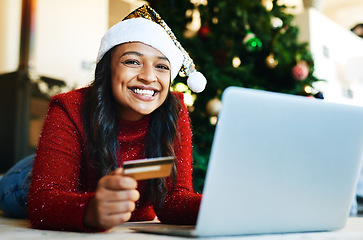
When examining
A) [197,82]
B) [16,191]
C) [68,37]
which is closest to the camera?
[197,82]

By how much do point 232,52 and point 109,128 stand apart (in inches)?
59.1

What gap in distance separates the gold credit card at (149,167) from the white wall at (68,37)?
2.92 metres

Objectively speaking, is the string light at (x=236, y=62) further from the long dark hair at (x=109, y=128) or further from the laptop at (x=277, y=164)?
the laptop at (x=277, y=164)

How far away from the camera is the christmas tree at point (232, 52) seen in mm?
2322

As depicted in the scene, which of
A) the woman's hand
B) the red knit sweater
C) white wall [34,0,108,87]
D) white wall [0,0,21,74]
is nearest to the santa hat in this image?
the red knit sweater

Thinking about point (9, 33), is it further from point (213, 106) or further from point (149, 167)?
point (149, 167)

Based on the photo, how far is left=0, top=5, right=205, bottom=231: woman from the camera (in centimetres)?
96

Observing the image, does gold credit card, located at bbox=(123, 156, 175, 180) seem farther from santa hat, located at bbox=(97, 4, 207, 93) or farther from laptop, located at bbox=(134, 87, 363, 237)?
santa hat, located at bbox=(97, 4, 207, 93)

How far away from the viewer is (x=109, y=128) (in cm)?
109

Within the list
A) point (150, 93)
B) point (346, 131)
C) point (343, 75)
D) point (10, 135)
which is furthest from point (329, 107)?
point (343, 75)

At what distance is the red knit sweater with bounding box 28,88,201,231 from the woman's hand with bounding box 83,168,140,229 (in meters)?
0.09

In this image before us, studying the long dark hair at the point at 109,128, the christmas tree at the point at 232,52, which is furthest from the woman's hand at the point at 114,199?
the christmas tree at the point at 232,52

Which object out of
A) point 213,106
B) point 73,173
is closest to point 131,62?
point 73,173

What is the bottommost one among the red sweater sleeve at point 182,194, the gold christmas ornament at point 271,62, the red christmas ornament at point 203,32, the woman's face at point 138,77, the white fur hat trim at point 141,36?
the red sweater sleeve at point 182,194
